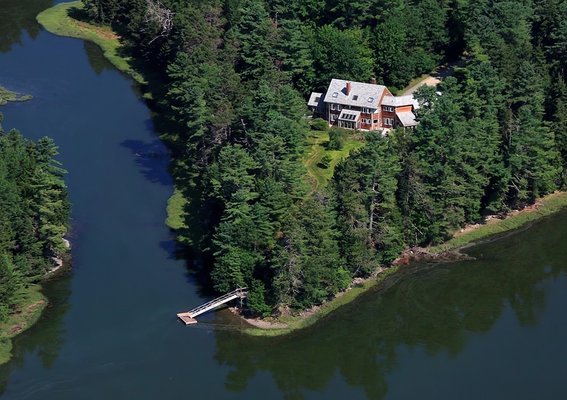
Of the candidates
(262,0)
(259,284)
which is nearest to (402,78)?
(262,0)

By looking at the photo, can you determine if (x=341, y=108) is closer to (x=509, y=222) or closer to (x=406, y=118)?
(x=406, y=118)

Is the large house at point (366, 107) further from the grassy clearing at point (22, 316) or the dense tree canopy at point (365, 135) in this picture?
the grassy clearing at point (22, 316)

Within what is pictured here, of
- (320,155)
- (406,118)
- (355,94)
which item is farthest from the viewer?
(355,94)

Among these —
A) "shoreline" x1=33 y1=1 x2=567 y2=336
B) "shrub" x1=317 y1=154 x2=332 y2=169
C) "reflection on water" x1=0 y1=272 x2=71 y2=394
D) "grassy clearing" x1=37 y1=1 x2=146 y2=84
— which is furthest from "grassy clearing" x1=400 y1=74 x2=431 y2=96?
"reflection on water" x1=0 y1=272 x2=71 y2=394

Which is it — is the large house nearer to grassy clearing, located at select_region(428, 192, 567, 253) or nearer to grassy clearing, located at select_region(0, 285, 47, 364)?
grassy clearing, located at select_region(428, 192, 567, 253)

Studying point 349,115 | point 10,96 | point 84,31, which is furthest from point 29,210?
point 84,31

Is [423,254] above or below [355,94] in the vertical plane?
below

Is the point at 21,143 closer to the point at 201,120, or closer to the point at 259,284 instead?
the point at 201,120

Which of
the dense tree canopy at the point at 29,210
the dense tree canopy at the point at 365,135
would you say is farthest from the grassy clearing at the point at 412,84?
the dense tree canopy at the point at 29,210
